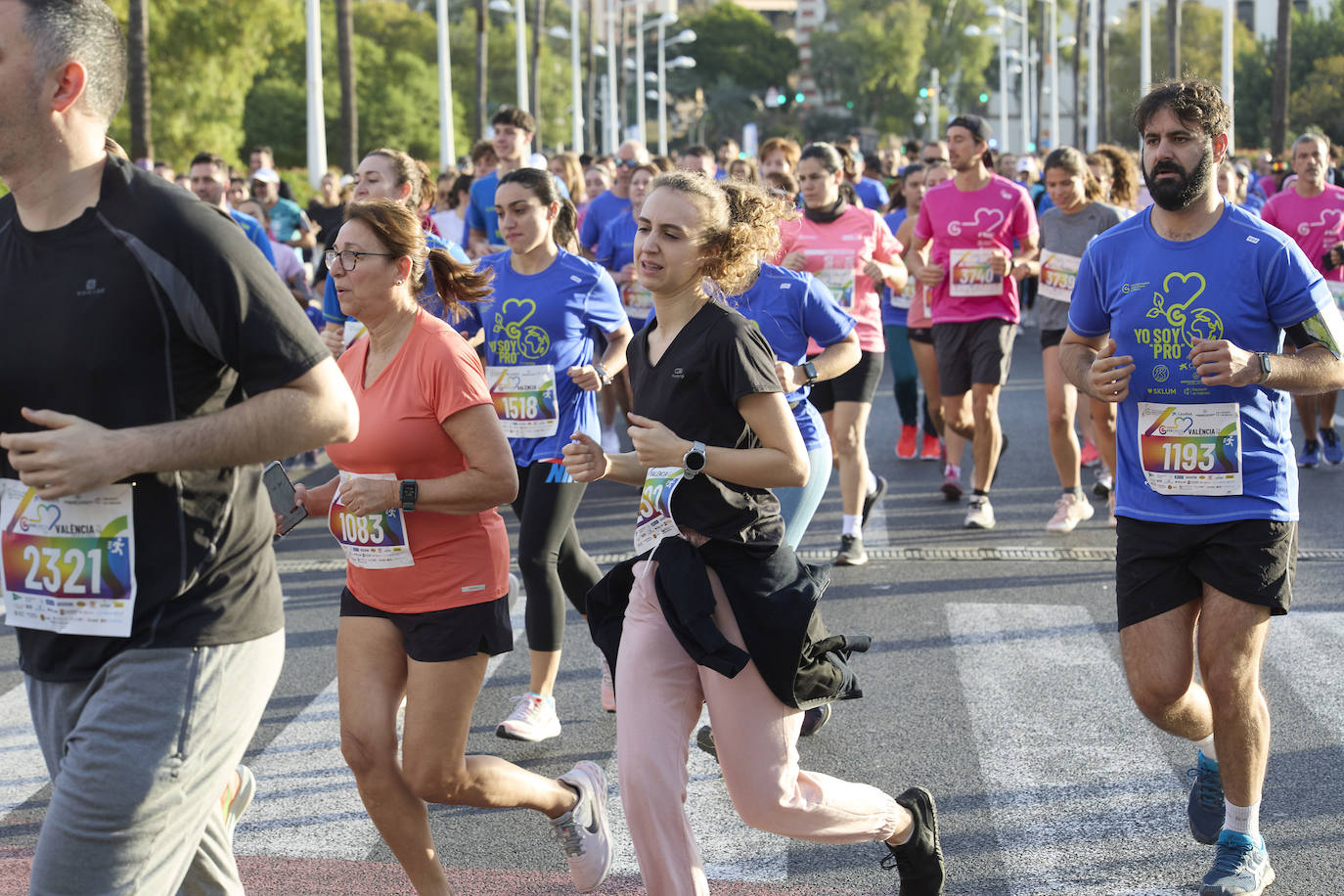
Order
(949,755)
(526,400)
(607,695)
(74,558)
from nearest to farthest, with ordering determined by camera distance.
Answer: (74,558) < (949,755) < (607,695) < (526,400)

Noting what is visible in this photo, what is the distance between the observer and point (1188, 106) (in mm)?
4180

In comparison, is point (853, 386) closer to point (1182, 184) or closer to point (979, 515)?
point (979, 515)

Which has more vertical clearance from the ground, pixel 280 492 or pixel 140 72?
pixel 140 72

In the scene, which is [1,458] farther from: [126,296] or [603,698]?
[603,698]

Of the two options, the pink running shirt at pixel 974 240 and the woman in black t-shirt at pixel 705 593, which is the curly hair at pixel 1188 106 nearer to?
the woman in black t-shirt at pixel 705 593

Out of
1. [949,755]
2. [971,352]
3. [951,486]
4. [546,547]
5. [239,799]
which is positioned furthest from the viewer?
[951,486]

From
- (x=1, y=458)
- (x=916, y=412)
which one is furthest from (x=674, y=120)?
(x=1, y=458)

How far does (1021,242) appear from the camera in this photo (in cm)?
931

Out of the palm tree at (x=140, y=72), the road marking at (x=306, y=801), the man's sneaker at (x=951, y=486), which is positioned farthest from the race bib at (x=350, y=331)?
the palm tree at (x=140, y=72)

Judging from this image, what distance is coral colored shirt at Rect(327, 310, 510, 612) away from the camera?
3.87m

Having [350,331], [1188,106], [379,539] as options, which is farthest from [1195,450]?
[350,331]

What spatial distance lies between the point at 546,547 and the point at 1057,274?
4.72 metres

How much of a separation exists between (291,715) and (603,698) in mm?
1159

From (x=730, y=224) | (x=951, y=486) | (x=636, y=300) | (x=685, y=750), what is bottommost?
(x=951, y=486)
